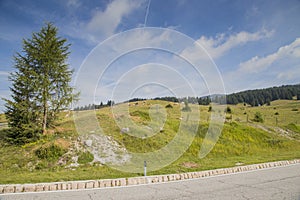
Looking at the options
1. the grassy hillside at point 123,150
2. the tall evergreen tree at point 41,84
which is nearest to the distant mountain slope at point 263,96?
the grassy hillside at point 123,150

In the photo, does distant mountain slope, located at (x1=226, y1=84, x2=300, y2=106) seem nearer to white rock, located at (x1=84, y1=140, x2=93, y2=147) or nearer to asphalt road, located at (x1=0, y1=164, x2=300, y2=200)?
white rock, located at (x1=84, y1=140, x2=93, y2=147)

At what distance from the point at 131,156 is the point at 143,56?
235 inches

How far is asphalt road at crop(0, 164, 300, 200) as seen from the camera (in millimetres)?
5406

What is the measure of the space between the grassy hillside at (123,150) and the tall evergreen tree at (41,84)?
1259 mm

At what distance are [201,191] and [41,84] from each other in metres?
12.7

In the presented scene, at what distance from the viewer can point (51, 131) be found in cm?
1431

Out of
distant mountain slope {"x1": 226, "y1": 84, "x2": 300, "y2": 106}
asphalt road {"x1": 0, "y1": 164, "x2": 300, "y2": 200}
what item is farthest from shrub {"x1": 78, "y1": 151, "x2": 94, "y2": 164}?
distant mountain slope {"x1": 226, "y1": 84, "x2": 300, "y2": 106}

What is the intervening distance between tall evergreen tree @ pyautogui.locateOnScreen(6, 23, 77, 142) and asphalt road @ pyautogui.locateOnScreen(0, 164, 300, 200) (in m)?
9.22

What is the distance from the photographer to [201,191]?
594 cm

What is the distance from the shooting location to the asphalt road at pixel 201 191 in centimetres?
541

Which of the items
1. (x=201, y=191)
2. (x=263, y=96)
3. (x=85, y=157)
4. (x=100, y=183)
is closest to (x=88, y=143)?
(x=85, y=157)

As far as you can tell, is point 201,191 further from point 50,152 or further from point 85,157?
point 50,152

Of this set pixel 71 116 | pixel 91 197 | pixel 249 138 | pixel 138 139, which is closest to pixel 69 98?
pixel 71 116

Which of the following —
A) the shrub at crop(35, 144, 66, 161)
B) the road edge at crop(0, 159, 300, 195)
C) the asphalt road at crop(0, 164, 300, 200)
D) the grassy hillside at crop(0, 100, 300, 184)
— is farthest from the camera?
the shrub at crop(35, 144, 66, 161)
